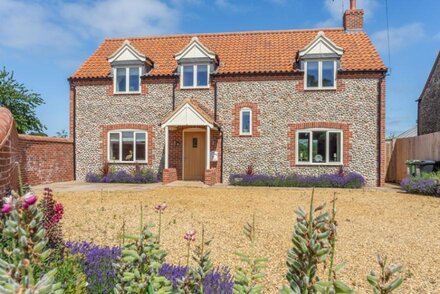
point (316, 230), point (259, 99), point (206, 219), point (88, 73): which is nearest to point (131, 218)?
point (206, 219)

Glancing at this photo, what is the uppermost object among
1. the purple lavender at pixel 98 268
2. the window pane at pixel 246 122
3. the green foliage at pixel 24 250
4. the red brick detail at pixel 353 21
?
the red brick detail at pixel 353 21

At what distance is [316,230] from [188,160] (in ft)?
52.9

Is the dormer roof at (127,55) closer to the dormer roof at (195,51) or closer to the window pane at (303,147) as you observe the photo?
the dormer roof at (195,51)

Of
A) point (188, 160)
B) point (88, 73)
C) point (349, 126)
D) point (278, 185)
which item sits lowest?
point (278, 185)

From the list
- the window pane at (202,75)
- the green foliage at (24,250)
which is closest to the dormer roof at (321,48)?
the window pane at (202,75)

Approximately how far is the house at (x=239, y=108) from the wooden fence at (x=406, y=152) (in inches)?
89.4

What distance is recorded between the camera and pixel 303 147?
52.8 ft

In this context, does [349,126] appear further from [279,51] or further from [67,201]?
[67,201]

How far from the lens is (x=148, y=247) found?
1536 millimetres

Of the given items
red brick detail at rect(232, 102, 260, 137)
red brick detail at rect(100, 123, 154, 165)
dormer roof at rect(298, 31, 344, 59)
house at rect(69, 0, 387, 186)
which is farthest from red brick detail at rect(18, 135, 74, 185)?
dormer roof at rect(298, 31, 344, 59)

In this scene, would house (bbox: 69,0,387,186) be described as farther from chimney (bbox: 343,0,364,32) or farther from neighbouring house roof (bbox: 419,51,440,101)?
A: neighbouring house roof (bbox: 419,51,440,101)

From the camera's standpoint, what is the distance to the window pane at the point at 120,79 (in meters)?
17.5

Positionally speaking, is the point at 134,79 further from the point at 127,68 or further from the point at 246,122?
the point at 246,122

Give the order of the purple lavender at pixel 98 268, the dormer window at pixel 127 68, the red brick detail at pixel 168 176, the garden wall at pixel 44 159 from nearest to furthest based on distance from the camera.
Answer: the purple lavender at pixel 98 268 → the garden wall at pixel 44 159 → the red brick detail at pixel 168 176 → the dormer window at pixel 127 68
